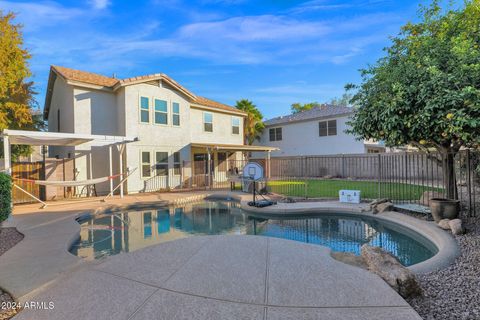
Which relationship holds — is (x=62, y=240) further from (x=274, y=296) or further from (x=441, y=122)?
(x=441, y=122)

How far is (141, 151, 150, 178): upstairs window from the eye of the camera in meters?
15.4

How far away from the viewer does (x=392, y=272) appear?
11.6ft

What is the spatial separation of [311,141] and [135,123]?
1623cm

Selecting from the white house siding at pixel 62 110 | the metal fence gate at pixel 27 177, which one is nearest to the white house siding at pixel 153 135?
the white house siding at pixel 62 110

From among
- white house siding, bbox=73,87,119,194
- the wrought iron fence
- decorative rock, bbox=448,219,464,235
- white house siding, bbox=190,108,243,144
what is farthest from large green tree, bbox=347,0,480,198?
white house siding, bbox=73,87,119,194

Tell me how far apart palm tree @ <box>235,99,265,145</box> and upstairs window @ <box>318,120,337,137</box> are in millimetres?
6351

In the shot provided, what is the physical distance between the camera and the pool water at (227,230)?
647cm

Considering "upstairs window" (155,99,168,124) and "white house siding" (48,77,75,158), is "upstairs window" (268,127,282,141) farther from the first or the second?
"white house siding" (48,77,75,158)

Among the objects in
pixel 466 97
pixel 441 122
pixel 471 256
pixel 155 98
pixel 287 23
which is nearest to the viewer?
pixel 471 256

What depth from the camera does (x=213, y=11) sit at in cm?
1165

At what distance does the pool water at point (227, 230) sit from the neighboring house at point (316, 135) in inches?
590

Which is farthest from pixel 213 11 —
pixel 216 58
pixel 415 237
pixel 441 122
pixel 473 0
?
pixel 415 237

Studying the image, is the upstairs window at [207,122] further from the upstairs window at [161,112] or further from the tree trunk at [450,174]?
the tree trunk at [450,174]

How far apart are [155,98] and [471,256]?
15.5 metres
